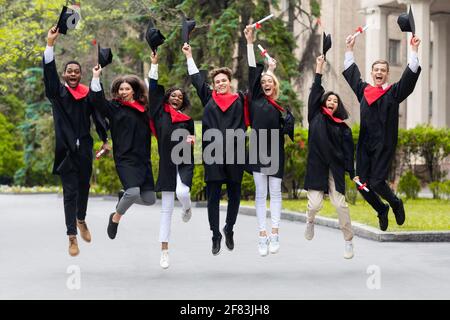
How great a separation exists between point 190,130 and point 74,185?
4.76 feet

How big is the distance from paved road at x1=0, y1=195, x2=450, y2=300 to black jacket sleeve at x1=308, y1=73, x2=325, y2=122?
173 cm

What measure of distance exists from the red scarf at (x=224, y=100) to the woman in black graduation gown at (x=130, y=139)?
0.77 m

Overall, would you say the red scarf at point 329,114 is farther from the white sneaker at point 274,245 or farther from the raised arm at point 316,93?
the white sneaker at point 274,245

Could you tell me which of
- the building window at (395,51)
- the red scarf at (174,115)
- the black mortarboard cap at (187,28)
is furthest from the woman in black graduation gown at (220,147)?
the building window at (395,51)

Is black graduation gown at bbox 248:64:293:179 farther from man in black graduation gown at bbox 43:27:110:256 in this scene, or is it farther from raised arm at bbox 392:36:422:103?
man in black graduation gown at bbox 43:27:110:256

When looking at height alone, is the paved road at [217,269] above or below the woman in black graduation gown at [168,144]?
below

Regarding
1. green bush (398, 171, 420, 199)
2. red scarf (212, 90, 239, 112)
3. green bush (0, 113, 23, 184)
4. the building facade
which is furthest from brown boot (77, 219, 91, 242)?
green bush (0, 113, 23, 184)

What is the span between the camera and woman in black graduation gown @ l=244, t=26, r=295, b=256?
923 cm

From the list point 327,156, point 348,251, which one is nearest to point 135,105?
point 327,156

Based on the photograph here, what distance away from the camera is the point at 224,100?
9.10 metres

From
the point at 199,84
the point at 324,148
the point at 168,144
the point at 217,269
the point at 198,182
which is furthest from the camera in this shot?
the point at 198,182

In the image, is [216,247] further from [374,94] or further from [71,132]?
[374,94]

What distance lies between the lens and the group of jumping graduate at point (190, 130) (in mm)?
9000
